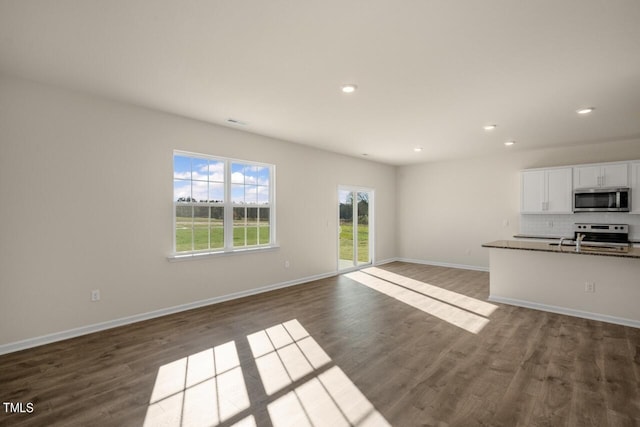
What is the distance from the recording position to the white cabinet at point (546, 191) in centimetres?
603

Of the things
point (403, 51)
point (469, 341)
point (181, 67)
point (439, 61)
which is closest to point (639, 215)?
point (469, 341)

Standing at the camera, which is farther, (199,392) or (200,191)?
(200,191)

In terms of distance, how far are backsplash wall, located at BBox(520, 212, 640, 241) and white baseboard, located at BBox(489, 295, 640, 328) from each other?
255 cm

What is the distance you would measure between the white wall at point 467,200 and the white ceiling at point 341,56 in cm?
186

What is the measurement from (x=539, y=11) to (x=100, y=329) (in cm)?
513

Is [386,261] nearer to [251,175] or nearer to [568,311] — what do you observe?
[568,311]

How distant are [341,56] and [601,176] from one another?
229 inches

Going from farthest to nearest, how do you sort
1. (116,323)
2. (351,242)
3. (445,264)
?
(445,264) → (351,242) → (116,323)

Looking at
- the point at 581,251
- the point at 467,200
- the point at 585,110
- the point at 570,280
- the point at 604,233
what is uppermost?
the point at 585,110

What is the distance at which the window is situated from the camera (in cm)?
453

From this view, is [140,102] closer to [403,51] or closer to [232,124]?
[232,124]

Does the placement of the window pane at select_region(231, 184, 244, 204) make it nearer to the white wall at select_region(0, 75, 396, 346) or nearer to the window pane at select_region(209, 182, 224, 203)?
the window pane at select_region(209, 182, 224, 203)

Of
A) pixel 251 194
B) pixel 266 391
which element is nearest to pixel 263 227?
pixel 251 194

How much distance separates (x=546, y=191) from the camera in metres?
6.25
